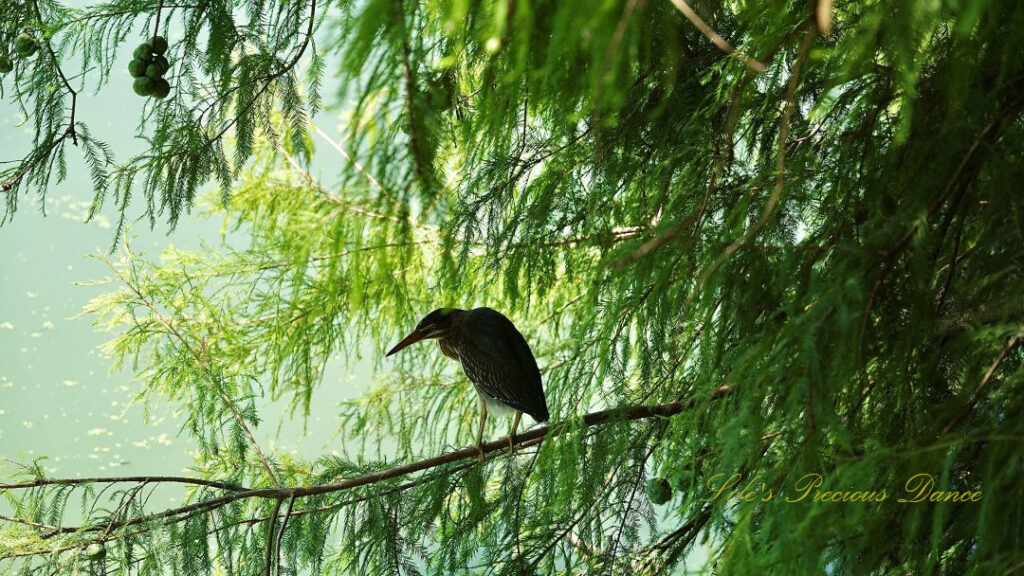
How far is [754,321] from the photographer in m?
1.12

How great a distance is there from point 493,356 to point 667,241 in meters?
1.04

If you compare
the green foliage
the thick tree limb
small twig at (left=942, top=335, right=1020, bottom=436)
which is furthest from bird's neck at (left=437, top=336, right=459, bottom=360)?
small twig at (left=942, top=335, right=1020, bottom=436)

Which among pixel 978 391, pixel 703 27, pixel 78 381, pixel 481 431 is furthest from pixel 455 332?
pixel 78 381

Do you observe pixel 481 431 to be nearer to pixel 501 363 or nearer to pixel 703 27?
pixel 501 363

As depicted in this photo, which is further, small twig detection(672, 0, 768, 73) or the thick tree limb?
the thick tree limb

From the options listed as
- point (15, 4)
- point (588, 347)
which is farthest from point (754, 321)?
point (15, 4)

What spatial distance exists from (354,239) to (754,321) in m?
0.62

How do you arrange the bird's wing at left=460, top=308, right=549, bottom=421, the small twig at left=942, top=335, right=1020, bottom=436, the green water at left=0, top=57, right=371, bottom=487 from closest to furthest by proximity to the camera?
1. the small twig at left=942, top=335, right=1020, bottom=436
2. the bird's wing at left=460, top=308, right=549, bottom=421
3. the green water at left=0, top=57, right=371, bottom=487

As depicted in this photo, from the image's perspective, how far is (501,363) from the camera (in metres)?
1.87

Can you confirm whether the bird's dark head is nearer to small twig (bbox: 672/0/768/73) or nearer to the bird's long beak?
the bird's long beak

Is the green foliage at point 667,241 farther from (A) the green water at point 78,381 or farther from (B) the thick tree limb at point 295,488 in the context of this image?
(A) the green water at point 78,381

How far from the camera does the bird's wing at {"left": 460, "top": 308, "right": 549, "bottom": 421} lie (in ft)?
6.10

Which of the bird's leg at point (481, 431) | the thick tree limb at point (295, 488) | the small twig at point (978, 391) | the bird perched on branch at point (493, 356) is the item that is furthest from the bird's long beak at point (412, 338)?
the small twig at point (978, 391)

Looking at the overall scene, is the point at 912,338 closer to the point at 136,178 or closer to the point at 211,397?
the point at 136,178
